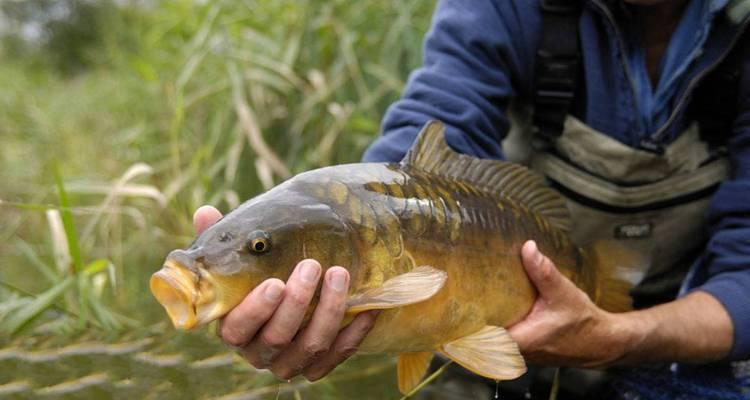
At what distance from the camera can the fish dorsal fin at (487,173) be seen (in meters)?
1.38

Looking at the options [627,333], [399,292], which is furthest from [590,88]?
[399,292]

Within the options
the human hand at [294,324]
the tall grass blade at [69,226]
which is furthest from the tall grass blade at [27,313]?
the human hand at [294,324]

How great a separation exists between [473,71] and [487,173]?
1.32ft

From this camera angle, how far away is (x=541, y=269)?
1430mm

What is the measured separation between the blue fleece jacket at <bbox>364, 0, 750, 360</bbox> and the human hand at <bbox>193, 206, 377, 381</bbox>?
24.2 inches

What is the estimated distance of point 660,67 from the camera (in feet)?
6.25

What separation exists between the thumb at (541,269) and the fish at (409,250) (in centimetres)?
2

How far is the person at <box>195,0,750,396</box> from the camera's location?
1667 millimetres

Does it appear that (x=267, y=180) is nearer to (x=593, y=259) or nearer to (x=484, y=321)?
(x=593, y=259)

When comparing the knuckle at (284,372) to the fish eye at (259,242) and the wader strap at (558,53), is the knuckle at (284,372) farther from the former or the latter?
the wader strap at (558,53)

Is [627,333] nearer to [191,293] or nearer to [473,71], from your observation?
[473,71]

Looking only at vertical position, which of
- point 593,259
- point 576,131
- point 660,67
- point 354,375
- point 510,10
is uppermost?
point 510,10

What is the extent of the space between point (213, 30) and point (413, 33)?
2.31 feet

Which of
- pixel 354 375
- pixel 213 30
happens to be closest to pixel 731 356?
pixel 354 375
